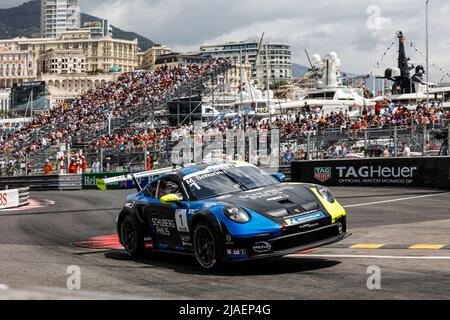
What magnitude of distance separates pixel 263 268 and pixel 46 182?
88.5 feet

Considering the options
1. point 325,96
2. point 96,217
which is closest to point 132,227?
point 96,217

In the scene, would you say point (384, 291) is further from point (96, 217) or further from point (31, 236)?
point (96, 217)

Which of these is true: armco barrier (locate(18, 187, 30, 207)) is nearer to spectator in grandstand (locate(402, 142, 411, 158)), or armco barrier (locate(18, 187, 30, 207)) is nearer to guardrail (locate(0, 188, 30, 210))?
guardrail (locate(0, 188, 30, 210))

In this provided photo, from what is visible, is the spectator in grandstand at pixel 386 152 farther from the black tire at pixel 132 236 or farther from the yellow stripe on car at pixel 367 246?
the black tire at pixel 132 236

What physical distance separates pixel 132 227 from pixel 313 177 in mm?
16341

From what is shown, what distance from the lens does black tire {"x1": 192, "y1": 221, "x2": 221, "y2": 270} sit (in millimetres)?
7965

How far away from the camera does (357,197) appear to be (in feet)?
63.9

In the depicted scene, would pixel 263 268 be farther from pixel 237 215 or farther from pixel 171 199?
pixel 171 199

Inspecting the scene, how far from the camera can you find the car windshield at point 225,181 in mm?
8946

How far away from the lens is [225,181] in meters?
9.13

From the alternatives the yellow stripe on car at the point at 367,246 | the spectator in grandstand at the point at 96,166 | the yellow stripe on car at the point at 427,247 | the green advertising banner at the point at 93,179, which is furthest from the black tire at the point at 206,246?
the spectator in grandstand at the point at 96,166

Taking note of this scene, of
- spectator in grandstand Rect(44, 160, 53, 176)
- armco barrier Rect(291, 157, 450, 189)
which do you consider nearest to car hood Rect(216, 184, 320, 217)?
armco barrier Rect(291, 157, 450, 189)

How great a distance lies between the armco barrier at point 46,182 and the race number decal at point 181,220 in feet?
80.7

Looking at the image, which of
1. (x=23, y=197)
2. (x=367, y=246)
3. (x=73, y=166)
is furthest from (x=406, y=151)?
(x=73, y=166)
